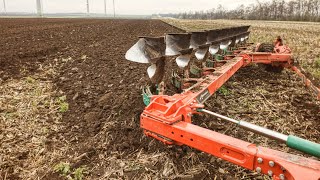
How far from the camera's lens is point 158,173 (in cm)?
267

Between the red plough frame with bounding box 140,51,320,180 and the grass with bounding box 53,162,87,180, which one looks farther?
the grass with bounding box 53,162,87,180

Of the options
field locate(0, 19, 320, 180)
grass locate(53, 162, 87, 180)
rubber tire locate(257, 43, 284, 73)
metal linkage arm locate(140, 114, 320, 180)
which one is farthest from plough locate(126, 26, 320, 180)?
rubber tire locate(257, 43, 284, 73)

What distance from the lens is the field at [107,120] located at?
2777 mm

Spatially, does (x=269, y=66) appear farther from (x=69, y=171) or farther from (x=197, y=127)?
(x=69, y=171)

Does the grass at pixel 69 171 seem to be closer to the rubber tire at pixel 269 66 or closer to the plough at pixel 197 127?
the plough at pixel 197 127

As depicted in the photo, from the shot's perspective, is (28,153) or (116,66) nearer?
(28,153)

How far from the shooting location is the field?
278cm

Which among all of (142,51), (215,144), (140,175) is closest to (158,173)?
(140,175)

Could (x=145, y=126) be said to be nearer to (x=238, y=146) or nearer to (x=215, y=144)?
(x=215, y=144)

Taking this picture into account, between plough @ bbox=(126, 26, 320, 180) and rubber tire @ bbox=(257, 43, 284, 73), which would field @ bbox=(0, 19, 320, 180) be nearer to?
rubber tire @ bbox=(257, 43, 284, 73)

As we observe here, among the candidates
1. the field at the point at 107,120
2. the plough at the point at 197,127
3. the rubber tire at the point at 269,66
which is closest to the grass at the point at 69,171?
the field at the point at 107,120

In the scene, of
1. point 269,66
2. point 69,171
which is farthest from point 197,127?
point 269,66

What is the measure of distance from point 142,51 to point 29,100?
6.76ft

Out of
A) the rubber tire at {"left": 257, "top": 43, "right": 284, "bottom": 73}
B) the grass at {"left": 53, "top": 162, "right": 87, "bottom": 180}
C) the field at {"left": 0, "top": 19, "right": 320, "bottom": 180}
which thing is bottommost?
the grass at {"left": 53, "top": 162, "right": 87, "bottom": 180}
